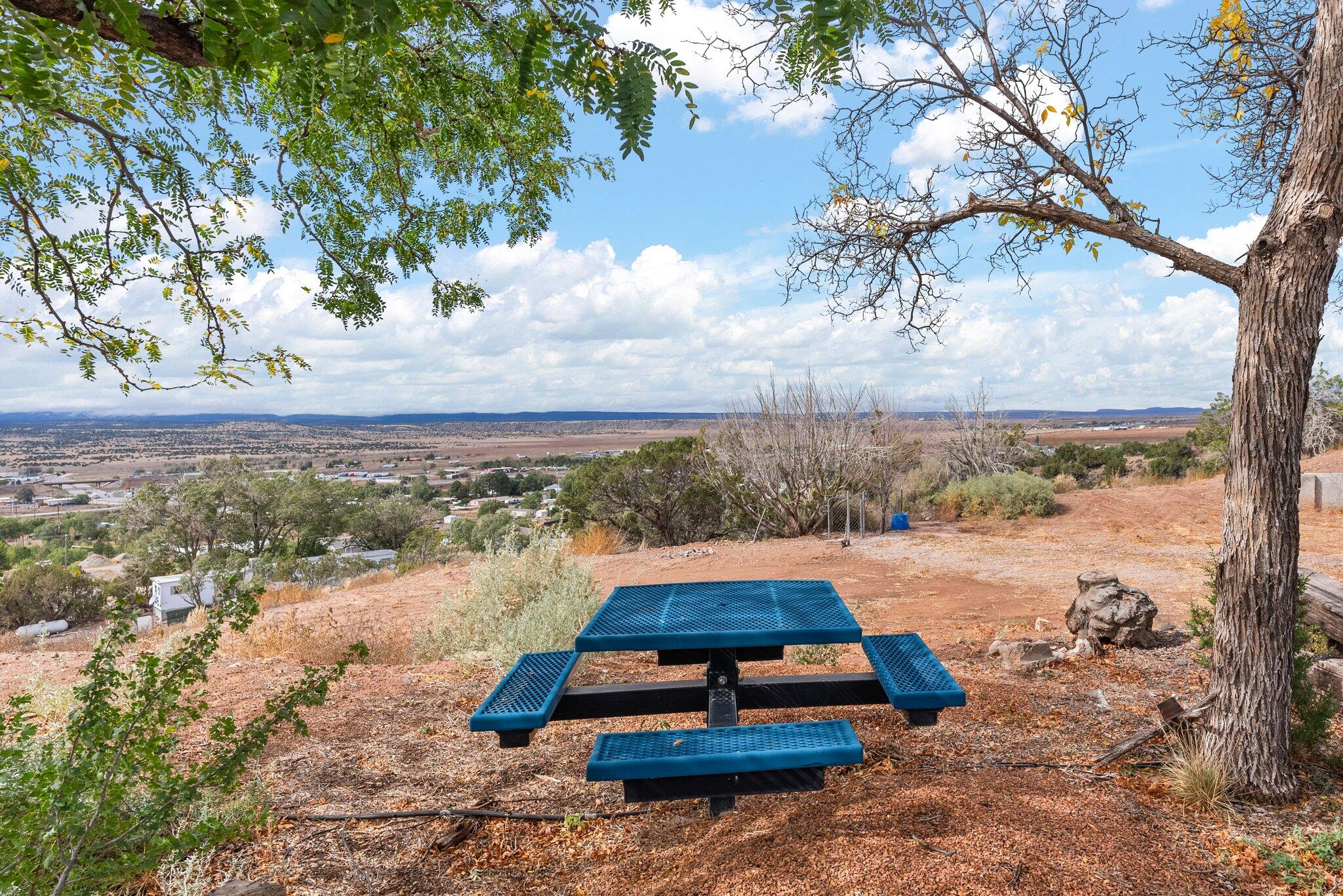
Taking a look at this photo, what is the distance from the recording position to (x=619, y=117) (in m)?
2.30

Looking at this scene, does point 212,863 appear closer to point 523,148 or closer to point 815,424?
point 523,148

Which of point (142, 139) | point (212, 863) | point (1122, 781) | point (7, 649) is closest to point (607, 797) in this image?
point (212, 863)

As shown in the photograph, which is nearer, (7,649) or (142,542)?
(7,649)

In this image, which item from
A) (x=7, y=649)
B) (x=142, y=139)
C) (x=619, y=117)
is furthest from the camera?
(x=7, y=649)

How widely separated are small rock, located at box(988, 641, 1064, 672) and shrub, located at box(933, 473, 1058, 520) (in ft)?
Result: 34.8

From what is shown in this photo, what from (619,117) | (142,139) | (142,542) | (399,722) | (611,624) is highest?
(142,139)

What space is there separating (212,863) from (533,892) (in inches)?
47.5

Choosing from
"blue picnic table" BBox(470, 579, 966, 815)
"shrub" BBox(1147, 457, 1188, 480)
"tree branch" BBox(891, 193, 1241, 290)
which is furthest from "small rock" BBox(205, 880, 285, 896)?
"shrub" BBox(1147, 457, 1188, 480)

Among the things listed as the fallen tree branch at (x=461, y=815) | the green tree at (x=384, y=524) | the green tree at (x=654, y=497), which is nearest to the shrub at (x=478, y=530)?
the green tree at (x=654, y=497)

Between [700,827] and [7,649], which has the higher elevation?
[700,827]

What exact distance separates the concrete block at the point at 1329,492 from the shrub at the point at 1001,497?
424cm

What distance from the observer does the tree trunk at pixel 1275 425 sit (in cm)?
277

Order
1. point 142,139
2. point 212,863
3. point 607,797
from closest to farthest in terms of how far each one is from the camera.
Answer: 1. point 212,863
2. point 607,797
3. point 142,139

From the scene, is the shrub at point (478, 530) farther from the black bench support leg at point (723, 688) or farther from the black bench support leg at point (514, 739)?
the black bench support leg at point (514, 739)
